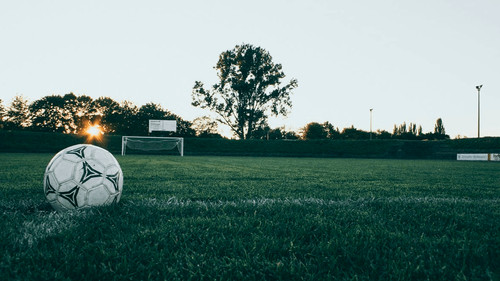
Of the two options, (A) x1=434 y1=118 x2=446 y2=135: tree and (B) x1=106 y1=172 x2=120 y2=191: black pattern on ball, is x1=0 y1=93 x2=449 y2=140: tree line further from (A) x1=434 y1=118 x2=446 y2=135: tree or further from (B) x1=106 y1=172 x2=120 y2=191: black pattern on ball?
(A) x1=434 y1=118 x2=446 y2=135: tree

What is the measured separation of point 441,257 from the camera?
67.7 inches

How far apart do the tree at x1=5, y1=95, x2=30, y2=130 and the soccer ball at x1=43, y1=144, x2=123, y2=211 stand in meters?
56.7

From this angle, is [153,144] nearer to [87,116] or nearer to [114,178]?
[114,178]

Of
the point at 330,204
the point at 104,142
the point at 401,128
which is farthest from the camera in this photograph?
the point at 401,128

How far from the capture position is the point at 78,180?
Result: 2562 mm

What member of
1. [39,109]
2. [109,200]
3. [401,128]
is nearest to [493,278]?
[109,200]

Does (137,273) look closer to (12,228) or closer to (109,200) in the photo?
(12,228)

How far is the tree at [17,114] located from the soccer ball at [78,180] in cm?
5670

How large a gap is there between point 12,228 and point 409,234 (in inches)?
121

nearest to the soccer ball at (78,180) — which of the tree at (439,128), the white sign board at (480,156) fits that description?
the white sign board at (480,156)

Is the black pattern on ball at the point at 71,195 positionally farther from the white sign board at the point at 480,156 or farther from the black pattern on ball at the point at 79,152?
the white sign board at the point at 480,156

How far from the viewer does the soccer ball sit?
2564 millimetres

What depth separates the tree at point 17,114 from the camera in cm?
4522

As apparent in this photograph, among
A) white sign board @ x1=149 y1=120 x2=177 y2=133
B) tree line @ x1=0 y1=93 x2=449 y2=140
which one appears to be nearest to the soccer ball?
white sign board @ x1=149 y1=120 x2=177 y2=133
